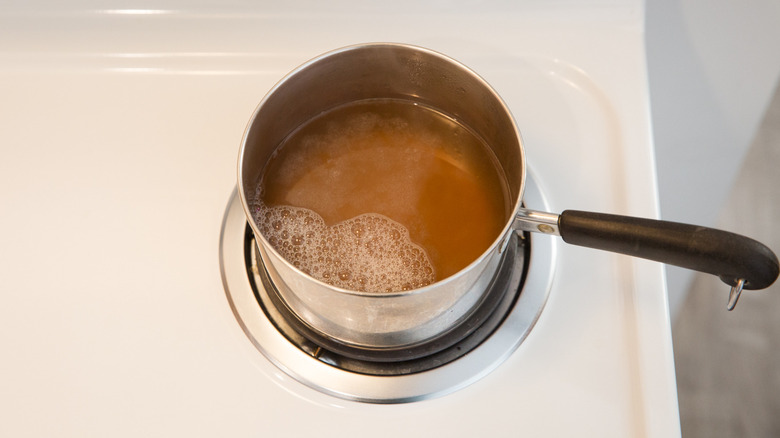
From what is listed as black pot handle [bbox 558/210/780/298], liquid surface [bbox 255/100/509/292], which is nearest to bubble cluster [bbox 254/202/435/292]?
liquid surface [bbox 255/100/509/292]

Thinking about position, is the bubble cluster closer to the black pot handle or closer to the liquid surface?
the liquid surface

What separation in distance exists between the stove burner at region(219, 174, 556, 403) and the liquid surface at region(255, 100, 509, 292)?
0.10ft

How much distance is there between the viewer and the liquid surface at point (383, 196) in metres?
0.48

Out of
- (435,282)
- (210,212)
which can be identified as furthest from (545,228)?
(210,212)

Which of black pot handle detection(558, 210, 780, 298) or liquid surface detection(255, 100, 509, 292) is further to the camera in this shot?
liquid surface detection(255, 100, 509, 292)

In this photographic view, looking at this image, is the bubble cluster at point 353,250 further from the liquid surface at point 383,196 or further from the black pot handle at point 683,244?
the black pot handle at point 683,244

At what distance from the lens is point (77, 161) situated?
53cm

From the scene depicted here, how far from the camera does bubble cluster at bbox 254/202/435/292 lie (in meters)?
0.47

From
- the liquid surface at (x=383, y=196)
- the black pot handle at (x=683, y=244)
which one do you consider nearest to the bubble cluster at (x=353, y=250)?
the liquid surface at (x=383, y=196)

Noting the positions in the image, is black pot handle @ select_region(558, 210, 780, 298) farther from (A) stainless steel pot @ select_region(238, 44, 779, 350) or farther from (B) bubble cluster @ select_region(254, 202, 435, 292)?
(B) bubble cluster @ select_region(254, 202, 435, 292)

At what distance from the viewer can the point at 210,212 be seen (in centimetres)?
51

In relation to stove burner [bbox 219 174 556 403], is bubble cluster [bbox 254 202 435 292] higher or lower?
higher

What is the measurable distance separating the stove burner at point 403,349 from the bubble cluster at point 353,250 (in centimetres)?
4

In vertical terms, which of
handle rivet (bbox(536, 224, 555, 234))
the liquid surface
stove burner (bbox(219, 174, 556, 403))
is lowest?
stove burner (bbox(219, 174, 556, 403))
